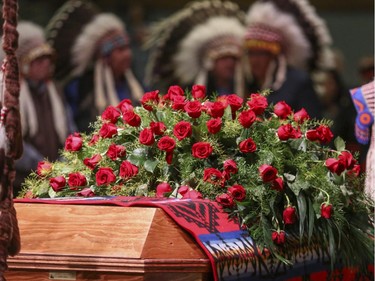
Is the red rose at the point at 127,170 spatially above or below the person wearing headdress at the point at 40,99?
above

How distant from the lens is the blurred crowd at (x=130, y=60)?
9.26 m

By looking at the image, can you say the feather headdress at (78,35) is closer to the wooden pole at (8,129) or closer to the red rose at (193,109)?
the red rose at (193,109)

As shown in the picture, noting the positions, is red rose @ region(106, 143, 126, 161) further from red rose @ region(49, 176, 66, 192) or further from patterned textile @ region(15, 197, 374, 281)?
patterned textile @ region(15, 197, 374, 281)

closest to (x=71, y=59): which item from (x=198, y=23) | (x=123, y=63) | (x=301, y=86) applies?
(x=123, y=63)

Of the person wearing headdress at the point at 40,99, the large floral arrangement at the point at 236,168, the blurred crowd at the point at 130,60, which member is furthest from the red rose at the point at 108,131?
the blurred crowd at the point at 130,60

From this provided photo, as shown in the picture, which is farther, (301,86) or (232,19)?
(232,19)

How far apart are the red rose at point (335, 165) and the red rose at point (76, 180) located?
96 cm

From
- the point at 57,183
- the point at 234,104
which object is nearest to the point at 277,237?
the point at 234,104

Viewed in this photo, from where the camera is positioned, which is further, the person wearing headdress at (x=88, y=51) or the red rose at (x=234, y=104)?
the person wearing headdress at (x=88, y=51)

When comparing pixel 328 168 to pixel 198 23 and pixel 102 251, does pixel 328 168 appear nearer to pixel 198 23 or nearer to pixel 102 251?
pixel 102 251

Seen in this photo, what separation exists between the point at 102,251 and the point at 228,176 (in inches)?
27.4

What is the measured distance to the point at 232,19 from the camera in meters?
10.1

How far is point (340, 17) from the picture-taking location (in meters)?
12.4

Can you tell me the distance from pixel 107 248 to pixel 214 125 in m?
0.82
